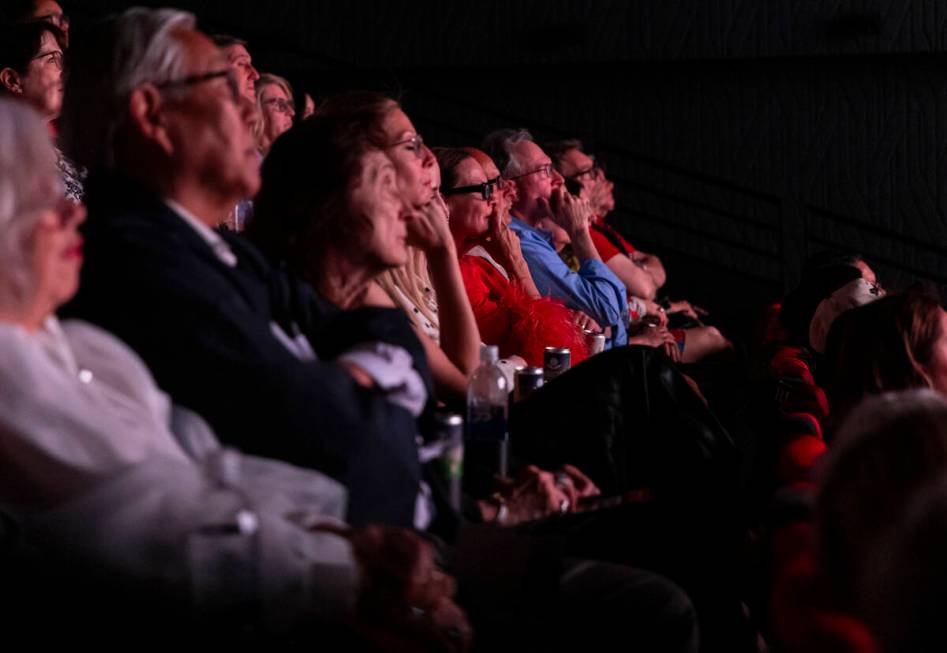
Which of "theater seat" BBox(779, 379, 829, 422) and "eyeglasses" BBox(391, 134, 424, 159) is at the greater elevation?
"eyeglasses" BBox(391, 134, 424, 159)

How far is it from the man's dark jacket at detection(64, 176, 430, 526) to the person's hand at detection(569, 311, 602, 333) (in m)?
1.95

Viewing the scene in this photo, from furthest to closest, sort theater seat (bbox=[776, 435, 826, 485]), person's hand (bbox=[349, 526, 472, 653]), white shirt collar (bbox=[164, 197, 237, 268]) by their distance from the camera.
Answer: theater seat (bbox=[776, 435, 826, 485]), white shirt collar (bbox=[164, 197, 237, 268]), person's hand (bbox=[349, 526, 472, 653])

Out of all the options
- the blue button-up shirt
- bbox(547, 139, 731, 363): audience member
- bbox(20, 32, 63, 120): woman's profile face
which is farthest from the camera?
bbox(547, 139, 731, 363): audience member

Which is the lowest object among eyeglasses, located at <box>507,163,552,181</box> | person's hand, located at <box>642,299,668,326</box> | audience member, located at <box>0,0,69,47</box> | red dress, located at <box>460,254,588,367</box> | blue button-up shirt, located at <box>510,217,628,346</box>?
person's hand, located at <box>642,299,668,326</box>

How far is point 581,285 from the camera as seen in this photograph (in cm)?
384

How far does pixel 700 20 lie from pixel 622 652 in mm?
5964

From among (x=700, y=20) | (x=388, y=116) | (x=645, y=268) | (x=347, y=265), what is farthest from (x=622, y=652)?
(x=700, y=20)

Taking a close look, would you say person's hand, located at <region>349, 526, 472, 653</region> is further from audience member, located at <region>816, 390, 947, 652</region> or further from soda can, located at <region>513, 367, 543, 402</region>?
soda can, located at <region>513, 367, 543, 402</region>

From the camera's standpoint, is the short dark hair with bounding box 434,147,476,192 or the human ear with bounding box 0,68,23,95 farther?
the short dark hair with bounding box 434,147,476,192

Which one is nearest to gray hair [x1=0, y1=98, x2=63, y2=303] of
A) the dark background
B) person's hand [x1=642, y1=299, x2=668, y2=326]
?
person's hand [x1=642, y1=299, x2=668, y2=326]

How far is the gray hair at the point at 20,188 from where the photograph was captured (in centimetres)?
117

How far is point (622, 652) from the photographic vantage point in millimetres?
1674

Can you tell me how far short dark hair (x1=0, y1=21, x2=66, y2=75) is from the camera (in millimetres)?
2734

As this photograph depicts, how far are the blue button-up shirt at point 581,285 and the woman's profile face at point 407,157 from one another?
152 centimetres
